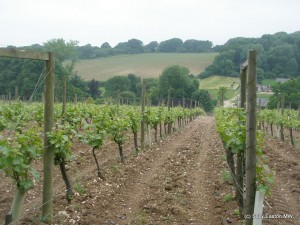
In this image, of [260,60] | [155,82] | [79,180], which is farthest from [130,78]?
[79,180]

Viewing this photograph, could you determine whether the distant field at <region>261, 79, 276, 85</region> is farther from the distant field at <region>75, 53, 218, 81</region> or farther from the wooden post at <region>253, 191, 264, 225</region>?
the wooden post at <region>253, 191, 264, 225</region>

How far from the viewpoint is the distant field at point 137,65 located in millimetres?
90500

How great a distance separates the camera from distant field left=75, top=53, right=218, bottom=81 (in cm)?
9050

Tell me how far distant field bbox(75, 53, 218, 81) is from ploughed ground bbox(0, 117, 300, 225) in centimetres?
7467

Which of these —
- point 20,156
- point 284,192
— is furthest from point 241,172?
point 20,156

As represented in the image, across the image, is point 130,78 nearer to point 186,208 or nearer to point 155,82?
point 155,82

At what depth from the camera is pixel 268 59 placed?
260ft

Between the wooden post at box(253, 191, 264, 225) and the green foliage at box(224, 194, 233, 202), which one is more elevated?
the wooden post at box(253, 191, 264, 225)

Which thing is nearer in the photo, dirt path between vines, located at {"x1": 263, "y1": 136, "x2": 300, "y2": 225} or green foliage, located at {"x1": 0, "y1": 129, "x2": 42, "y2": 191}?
green foliage, located at {"x1": 0, "y1": 129, "x2": 42, "y2": 191}

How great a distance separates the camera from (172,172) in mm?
10961

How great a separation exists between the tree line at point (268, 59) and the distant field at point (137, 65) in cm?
821

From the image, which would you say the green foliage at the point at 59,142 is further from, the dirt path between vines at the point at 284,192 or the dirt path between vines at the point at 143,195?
the dirt path between vines at the point at 284,192

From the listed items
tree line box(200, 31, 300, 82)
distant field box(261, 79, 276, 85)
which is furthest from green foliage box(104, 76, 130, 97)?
distant field box(261, 79, 276, 85)

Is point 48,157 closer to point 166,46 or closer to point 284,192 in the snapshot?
point 284,192
